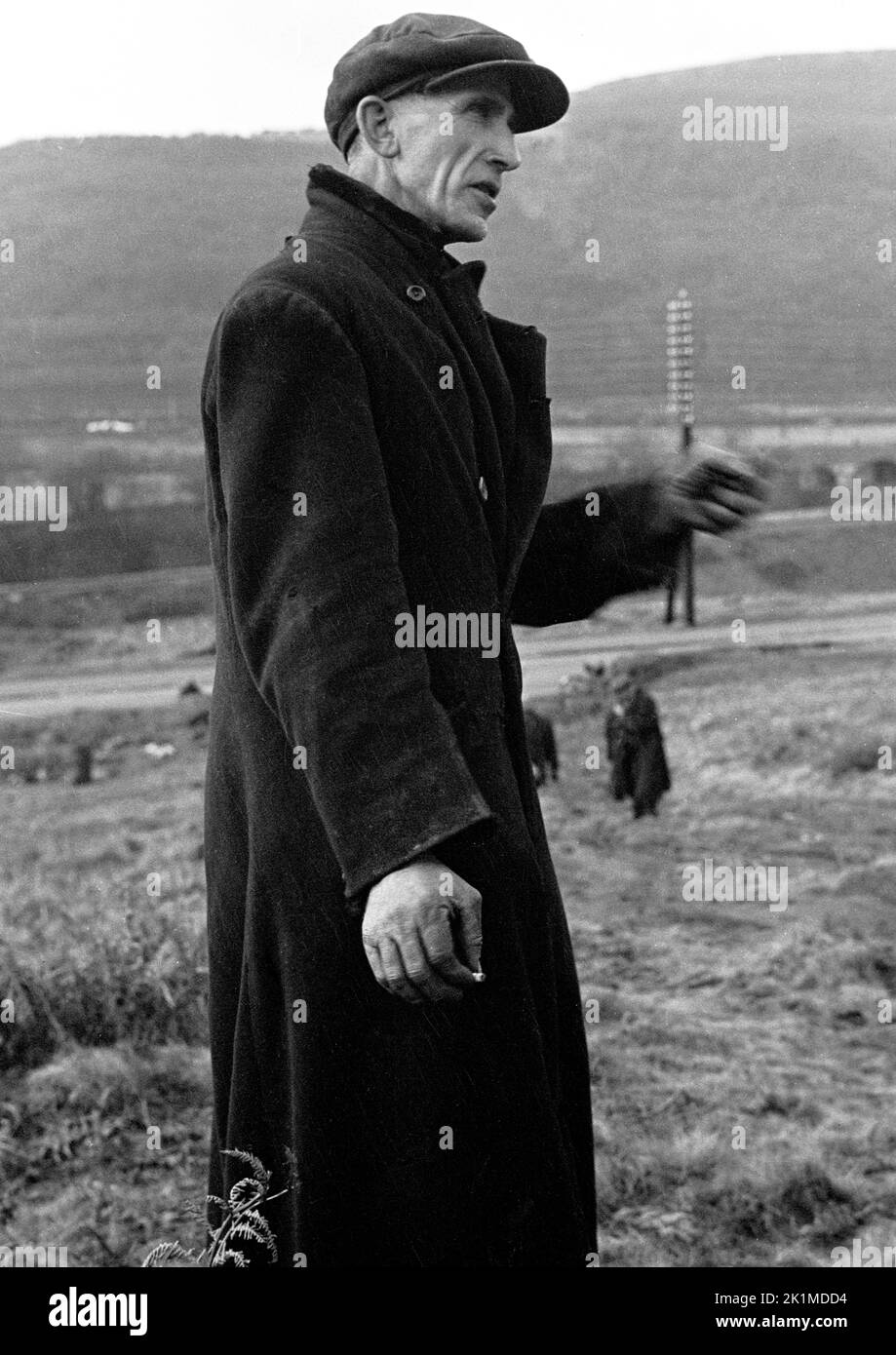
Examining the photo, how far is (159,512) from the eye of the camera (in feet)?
15.9

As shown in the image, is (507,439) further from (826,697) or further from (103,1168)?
(826,697)

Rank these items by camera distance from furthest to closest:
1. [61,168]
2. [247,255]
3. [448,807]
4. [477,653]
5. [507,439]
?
[247,255], [61,168], [507,439], [477,653], [448,807]

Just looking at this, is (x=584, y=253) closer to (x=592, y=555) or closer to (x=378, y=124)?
(x=592, y=555)

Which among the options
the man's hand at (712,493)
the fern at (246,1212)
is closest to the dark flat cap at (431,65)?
the man's hand at (712,493)

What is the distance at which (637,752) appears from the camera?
16.7 ft

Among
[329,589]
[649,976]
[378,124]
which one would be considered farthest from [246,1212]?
[649,976]

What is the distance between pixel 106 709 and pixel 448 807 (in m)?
3.23

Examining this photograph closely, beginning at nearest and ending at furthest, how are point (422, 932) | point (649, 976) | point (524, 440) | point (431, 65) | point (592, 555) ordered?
point (422, 932), point (431, 65), point (524, 440), point (592, 555), point (649, 976)

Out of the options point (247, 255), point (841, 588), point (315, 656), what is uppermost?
point (247, 255)

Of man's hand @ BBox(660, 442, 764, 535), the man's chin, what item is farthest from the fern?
the man's chin

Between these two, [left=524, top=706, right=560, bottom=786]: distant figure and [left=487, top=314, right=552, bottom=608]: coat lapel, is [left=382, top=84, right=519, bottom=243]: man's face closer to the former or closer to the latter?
[left=487, top=314, right=552, bottom=608]: coat lapel

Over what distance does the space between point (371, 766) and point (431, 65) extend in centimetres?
91

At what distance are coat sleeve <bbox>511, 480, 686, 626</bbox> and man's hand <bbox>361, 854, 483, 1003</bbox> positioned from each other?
0.62m
